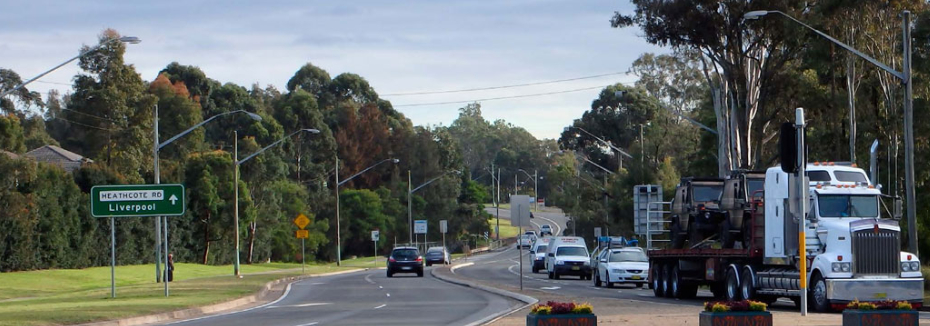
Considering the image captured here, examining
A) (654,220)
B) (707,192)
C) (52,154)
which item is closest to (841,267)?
(707,192)

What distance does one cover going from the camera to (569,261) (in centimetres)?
5053

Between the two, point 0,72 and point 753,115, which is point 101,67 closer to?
point 0,72

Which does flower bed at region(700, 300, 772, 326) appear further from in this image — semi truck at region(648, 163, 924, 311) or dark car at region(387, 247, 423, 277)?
dark car at region(387, 247, 423, 277)

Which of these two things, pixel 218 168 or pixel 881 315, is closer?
pixel 881 315

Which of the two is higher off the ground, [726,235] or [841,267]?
[726,235]

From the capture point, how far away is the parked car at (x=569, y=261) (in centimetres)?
5044

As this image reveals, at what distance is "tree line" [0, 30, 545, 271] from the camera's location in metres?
57.2

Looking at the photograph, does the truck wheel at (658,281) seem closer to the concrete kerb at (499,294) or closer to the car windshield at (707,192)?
the car windshield at (707,192)

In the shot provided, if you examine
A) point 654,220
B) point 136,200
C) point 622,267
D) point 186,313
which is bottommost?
point 186,313

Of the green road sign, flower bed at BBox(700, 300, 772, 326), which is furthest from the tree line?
flower bed at BBox(700, 300, 772, 326)

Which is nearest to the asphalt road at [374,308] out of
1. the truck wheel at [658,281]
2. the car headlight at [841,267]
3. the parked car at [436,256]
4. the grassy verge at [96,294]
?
→ the grassy verge at [96,294]

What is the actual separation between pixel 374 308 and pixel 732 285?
8831 millimetres

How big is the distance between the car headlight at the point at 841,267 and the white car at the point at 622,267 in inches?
649

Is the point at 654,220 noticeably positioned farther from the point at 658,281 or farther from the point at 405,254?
the point at 405,254
